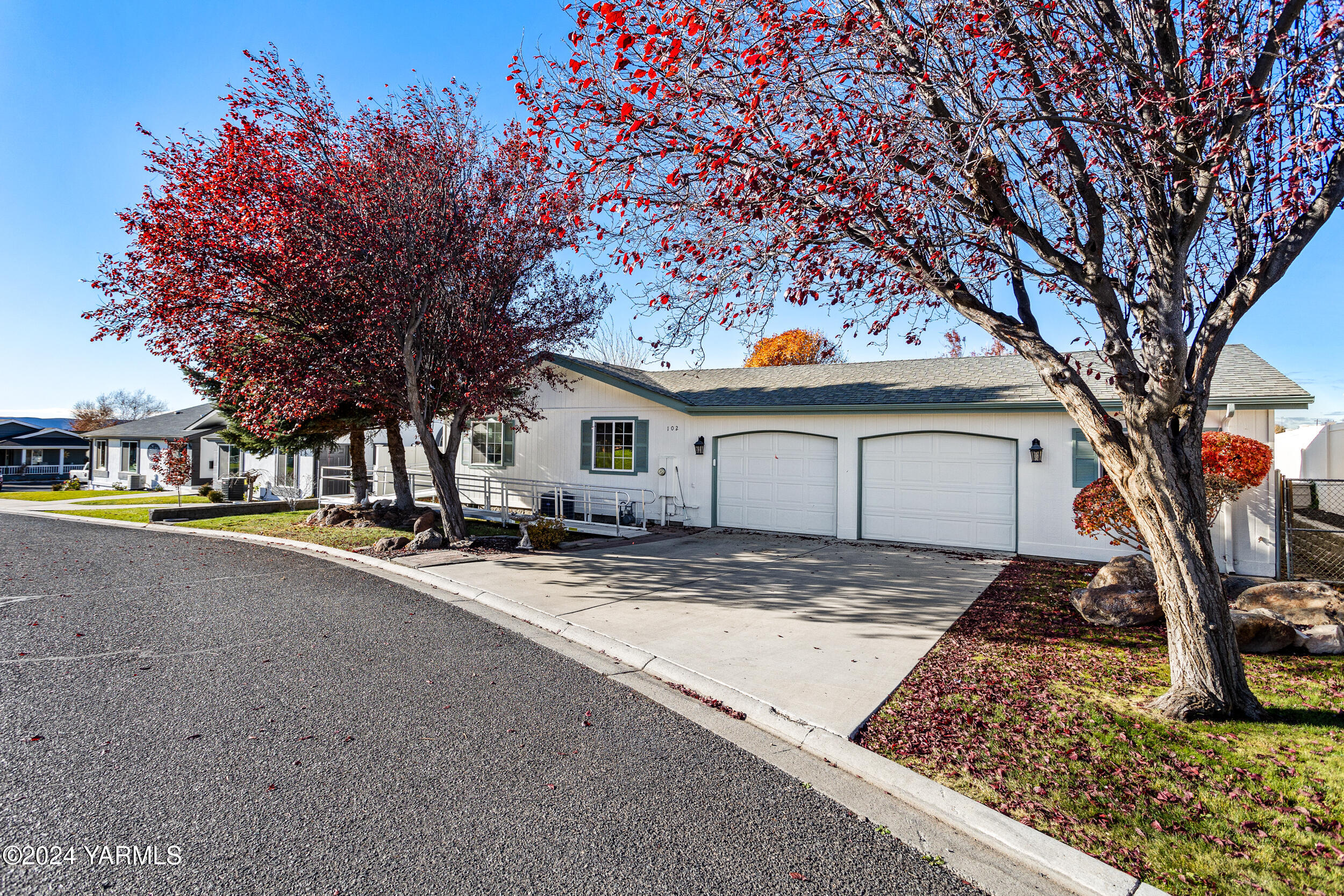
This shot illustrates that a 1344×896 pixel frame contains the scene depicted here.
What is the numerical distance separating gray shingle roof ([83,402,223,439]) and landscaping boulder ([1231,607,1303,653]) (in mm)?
30911

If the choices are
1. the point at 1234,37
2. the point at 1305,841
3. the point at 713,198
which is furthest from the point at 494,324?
the point at 1305,841

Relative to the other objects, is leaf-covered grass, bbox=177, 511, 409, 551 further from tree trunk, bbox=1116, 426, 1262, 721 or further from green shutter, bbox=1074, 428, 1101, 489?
green shutter, bbox=1074, 428, 1101, 489

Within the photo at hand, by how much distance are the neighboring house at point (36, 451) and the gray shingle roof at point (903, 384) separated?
43.1 meters

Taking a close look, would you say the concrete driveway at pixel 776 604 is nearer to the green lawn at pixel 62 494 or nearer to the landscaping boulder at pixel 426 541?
the landscaping boulder at pixel 426 541

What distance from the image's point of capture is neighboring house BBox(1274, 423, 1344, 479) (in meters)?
15.2

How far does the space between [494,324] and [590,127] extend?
6.46 m

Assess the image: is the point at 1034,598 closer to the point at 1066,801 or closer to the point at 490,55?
the point at 1066,801

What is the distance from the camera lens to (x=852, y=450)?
1255 centimetres

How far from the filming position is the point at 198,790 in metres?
3.29

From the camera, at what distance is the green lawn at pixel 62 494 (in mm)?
24344

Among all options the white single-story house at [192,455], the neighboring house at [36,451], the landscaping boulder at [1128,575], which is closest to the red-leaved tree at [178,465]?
the white single-story house at [192,455]

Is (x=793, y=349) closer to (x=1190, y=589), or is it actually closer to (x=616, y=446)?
(x=616, y=446)

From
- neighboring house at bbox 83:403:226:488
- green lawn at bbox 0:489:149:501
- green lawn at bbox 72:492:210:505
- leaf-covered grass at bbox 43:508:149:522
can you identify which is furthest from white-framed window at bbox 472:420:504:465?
green lawn at bbox 0:489:149:501

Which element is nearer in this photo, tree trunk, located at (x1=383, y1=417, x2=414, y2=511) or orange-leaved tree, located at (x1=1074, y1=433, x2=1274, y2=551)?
orange-leaved tree, located at (x1=1074, y1=433, x2=1274, y2=551)
